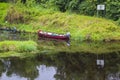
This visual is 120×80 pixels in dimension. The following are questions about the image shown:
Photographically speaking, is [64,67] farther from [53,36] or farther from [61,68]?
[53,36]

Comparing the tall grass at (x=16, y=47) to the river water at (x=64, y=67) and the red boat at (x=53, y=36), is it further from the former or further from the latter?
the red boat at (x=53, y=36)

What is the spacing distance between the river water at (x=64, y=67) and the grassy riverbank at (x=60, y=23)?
7.49 meters

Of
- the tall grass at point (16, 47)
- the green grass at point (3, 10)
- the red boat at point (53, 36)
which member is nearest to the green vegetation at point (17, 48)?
the tall grass at point (16, 47)

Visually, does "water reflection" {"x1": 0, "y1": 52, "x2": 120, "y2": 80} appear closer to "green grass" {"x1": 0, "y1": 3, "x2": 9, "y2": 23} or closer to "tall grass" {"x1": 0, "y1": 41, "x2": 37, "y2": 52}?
"tall grass" {"x1": 0, "y1": 41, "x2": 37, "y2": 52}

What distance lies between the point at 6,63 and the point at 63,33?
17.3m

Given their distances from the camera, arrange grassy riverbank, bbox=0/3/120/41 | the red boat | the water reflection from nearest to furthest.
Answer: the water reflection
grassy riverbank, bbox=0/3/120/41
the red boat

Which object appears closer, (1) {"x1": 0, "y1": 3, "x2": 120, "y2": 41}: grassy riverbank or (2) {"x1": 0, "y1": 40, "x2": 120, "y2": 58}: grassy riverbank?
(2) {"x1": 0, "y1": 40, "x2": 120, "y2": 58}: grassy riverbank

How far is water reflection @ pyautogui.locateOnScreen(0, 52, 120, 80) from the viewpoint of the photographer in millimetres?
31734

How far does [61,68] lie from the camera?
34.6 m

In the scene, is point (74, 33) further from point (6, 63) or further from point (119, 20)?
point (6, 63)

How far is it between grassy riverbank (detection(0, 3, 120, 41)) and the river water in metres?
7.49

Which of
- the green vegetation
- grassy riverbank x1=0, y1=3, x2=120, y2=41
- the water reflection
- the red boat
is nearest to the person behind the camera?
the water reflection

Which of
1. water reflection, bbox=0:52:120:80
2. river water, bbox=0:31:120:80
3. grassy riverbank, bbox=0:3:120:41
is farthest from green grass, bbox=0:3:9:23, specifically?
water reflection, bbox=0:52:120:80

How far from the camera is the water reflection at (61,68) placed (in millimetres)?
31734
